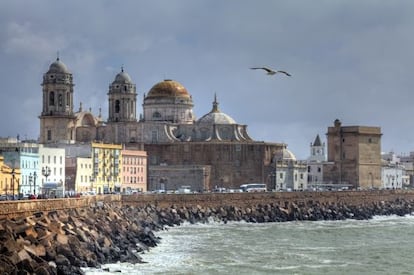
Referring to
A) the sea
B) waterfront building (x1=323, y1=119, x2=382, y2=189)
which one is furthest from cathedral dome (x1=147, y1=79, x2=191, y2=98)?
the sea

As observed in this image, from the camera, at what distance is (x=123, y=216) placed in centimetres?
5716

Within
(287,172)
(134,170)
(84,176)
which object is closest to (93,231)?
(84,176)

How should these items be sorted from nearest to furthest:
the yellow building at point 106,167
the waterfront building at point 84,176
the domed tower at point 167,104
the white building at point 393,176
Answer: the waterfront building at point 84,176, the yellow building at point 106,167, the domed tower at point 167,104, the white building at point 393,176

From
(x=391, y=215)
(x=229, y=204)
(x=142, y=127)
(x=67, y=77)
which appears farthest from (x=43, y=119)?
(x=391, y=215)

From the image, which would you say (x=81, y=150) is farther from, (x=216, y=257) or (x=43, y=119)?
(x=216, y=257)

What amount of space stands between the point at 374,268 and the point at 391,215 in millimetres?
50929

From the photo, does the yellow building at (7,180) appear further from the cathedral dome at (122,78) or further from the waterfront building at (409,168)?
the waterfront building at (409,168)

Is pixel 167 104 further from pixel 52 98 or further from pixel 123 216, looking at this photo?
pixel 123 216

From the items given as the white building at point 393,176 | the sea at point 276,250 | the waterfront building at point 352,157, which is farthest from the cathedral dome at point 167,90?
the sea at point 276,250

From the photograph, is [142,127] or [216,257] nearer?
[216,257]

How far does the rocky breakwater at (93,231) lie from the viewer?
3262 cm

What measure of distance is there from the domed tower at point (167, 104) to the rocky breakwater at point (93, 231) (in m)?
30.6

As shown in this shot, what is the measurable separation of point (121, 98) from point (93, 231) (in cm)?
6125

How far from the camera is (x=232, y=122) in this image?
4274 inches
